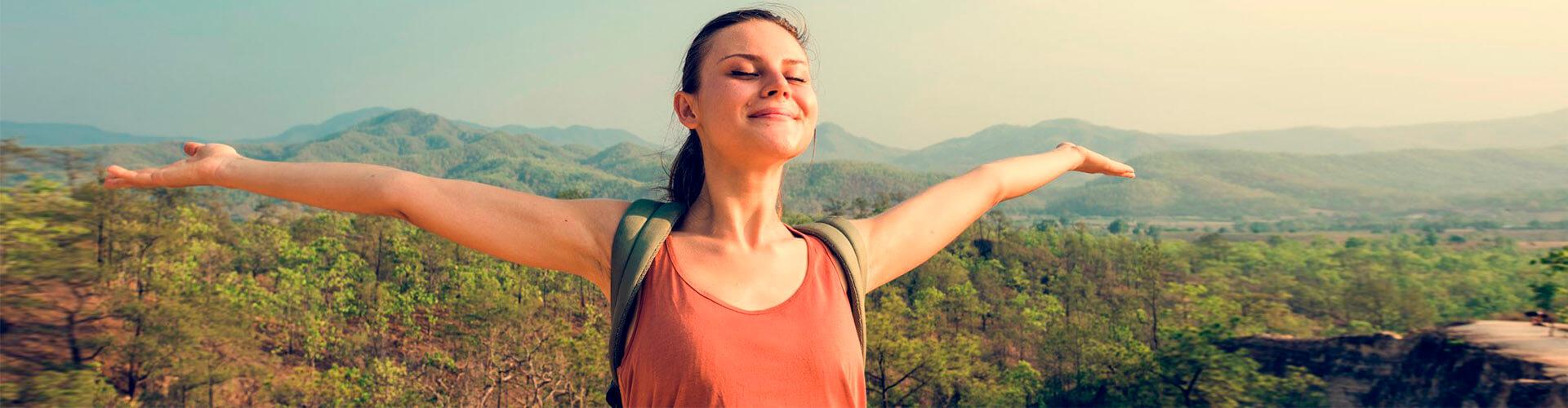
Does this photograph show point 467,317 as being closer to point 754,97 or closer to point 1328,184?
point 754,97

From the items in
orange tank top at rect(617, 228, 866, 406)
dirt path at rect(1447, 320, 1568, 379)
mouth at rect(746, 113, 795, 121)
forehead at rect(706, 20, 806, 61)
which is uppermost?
forehead at rect(706, 20, 806, 61)

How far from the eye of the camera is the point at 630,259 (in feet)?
4.76

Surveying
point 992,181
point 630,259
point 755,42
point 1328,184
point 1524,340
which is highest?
point 1328,184

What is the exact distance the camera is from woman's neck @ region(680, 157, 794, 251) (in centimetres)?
156

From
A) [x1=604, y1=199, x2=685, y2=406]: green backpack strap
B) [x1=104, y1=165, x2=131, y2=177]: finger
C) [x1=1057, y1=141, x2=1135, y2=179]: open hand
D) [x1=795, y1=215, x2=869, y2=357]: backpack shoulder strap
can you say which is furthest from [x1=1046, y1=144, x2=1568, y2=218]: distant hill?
[x1=104, y1=165, x2=131, y2=177]: finger

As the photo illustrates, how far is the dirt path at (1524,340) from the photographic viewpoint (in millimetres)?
10070

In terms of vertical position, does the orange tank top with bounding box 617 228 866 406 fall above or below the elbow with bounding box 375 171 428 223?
below

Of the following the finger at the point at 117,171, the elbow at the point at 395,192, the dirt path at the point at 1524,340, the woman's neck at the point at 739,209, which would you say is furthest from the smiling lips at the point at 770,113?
the dirt path at the point at 1524,340

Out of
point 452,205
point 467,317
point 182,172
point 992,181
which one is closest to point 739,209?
point 452,205

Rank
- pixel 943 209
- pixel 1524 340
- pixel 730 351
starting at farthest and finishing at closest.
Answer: pixel 1524 340
pixel 943 209
pixel 730 351

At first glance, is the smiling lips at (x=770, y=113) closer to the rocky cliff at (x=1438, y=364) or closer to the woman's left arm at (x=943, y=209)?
the woman's left arm at (x=943, y=209)

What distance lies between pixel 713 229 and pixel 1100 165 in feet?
3.49

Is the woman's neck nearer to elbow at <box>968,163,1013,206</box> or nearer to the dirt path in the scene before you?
elbow at <box>968,163,1013,206</box>

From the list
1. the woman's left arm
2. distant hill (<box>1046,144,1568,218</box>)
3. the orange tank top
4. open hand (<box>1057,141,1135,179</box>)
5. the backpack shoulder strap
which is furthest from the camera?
distant hill (<box>1046,144,1568,218</box>)
